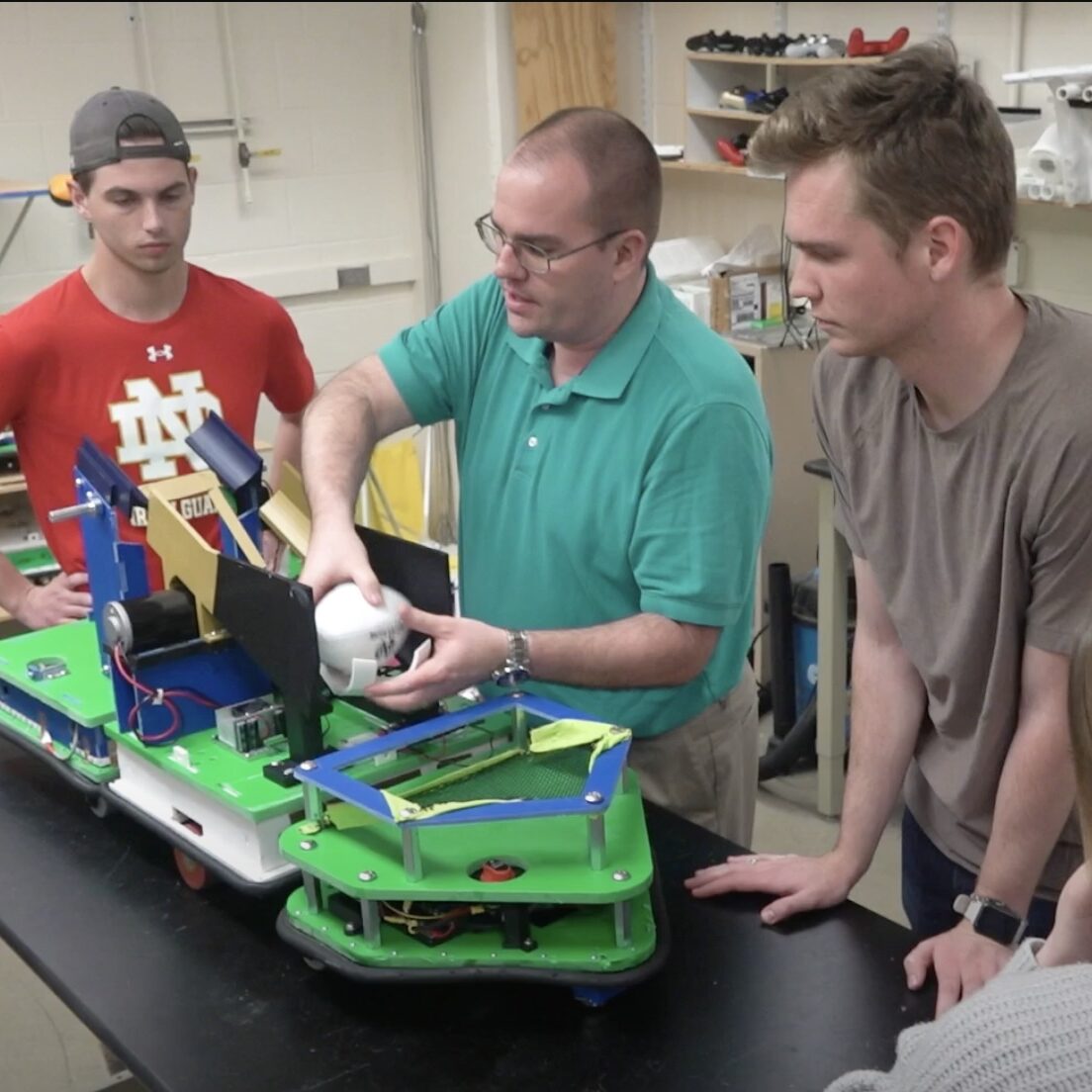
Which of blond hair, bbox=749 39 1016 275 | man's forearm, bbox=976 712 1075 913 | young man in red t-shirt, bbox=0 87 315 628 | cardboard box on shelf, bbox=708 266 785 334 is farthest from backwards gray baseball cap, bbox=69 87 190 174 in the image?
cardboard box on shelf, bbox=708 266 785 334

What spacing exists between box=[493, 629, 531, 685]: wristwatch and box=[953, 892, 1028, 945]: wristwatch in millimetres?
501

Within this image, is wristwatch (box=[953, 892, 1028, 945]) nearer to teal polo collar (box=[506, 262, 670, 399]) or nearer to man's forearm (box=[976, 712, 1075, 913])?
man's forearm (box=[976, 712, 1075, 913])

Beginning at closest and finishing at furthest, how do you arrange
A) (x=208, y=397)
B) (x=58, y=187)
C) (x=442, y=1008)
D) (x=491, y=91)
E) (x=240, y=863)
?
(x=442, y=1008) < (x=240, y=863) < (x=208, y=397) < (x=58, y=187) < (x=491, y=91)

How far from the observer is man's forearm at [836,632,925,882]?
152 cm

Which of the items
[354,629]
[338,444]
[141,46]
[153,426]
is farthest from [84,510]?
[141,46]

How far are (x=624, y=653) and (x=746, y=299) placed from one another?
93.2 inches

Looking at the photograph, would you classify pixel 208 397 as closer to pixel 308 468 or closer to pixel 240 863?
pixel 308 468

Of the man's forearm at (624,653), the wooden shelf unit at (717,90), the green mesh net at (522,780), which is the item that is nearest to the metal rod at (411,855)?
the green mesh net at (522,780)

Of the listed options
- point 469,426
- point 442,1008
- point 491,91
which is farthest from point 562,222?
point 491,91

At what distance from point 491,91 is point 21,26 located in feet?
4.51

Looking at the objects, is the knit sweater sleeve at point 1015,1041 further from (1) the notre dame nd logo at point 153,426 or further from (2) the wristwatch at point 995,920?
(1) the notre dame nd logo at point 153,426

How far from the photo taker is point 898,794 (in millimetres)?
1563

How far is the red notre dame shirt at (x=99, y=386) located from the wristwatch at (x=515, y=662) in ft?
3.19

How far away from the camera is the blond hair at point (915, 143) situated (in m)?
1.27
